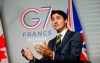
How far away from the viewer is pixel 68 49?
298cm

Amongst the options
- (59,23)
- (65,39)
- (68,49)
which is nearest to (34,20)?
(59,23)

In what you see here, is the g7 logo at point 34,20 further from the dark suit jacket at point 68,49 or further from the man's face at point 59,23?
the dark suit jacket at point 68,49

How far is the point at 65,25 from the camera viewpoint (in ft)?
10.2

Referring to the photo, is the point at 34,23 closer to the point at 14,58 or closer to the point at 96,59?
the point at 14,58

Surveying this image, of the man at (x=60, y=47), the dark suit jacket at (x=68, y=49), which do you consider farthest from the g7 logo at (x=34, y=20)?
the dark suit jacket at (x=68, y=49)

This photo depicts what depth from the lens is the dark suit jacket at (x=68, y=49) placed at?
9.61ft

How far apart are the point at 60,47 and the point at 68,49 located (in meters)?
0.14

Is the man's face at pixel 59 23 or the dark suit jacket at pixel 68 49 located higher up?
the man's face at pixel 59 23

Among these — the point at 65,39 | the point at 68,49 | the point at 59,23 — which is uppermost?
the point at 59,23

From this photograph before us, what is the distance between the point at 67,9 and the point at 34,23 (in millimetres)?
619

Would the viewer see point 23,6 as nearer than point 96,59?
No

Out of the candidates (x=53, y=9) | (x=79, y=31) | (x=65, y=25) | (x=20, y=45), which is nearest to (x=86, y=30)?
(x=79, y=31)

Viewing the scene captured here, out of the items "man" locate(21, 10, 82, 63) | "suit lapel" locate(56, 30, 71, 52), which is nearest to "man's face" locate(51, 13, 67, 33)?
"man" locate(21, 10, 82, 63)

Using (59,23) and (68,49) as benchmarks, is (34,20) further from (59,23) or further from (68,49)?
(68,49)
